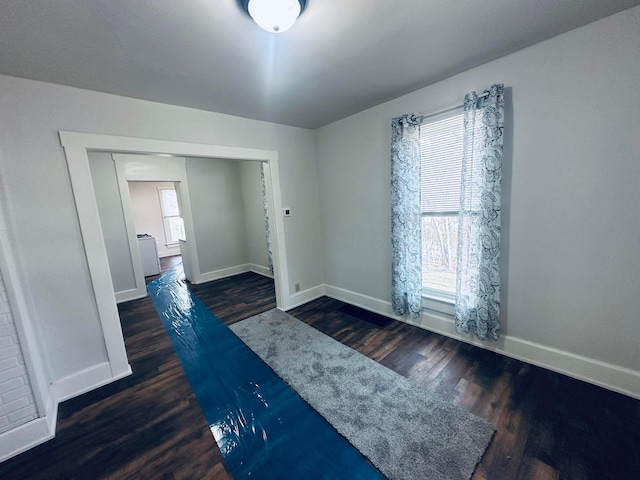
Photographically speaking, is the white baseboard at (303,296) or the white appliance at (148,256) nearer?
the white baseboard at (303,296)

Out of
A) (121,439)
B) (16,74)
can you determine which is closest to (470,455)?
(121,439)


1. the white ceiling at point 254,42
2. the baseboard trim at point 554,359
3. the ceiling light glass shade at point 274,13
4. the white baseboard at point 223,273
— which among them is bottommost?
the baseboard trim at point 554,359

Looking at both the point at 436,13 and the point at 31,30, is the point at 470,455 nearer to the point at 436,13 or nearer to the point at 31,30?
the point at 436,13

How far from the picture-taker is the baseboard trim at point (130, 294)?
418 centimetres

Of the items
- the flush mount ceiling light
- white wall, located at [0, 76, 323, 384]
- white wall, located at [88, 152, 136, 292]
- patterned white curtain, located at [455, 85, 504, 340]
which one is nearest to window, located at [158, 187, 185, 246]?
white wall, located at [88, 152, 136, 292]

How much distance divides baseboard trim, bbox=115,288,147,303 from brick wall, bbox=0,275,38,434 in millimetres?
2883

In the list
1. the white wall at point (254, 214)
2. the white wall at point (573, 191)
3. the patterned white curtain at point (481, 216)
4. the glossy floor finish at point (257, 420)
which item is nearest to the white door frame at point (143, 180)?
the white wall at point (254, 214)

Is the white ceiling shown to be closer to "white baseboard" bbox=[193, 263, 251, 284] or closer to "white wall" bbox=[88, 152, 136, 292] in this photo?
"white wall" bbox=[88, 152, 136, 292]

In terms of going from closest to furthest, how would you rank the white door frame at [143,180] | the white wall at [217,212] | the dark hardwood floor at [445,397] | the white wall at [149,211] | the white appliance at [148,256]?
the dark hardwood floor at [445,397] < the white door frame at [143,180] < the white wall at [217,212] < the white appliance at [148,256] < the white wall at [149,211]

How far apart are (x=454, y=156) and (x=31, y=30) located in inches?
121

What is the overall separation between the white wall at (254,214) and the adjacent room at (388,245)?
2109 millimetres

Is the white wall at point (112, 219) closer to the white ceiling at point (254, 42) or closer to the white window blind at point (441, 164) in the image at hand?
the white ceiling at point (254, 42)

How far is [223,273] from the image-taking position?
537cm

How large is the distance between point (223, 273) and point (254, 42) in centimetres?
464
